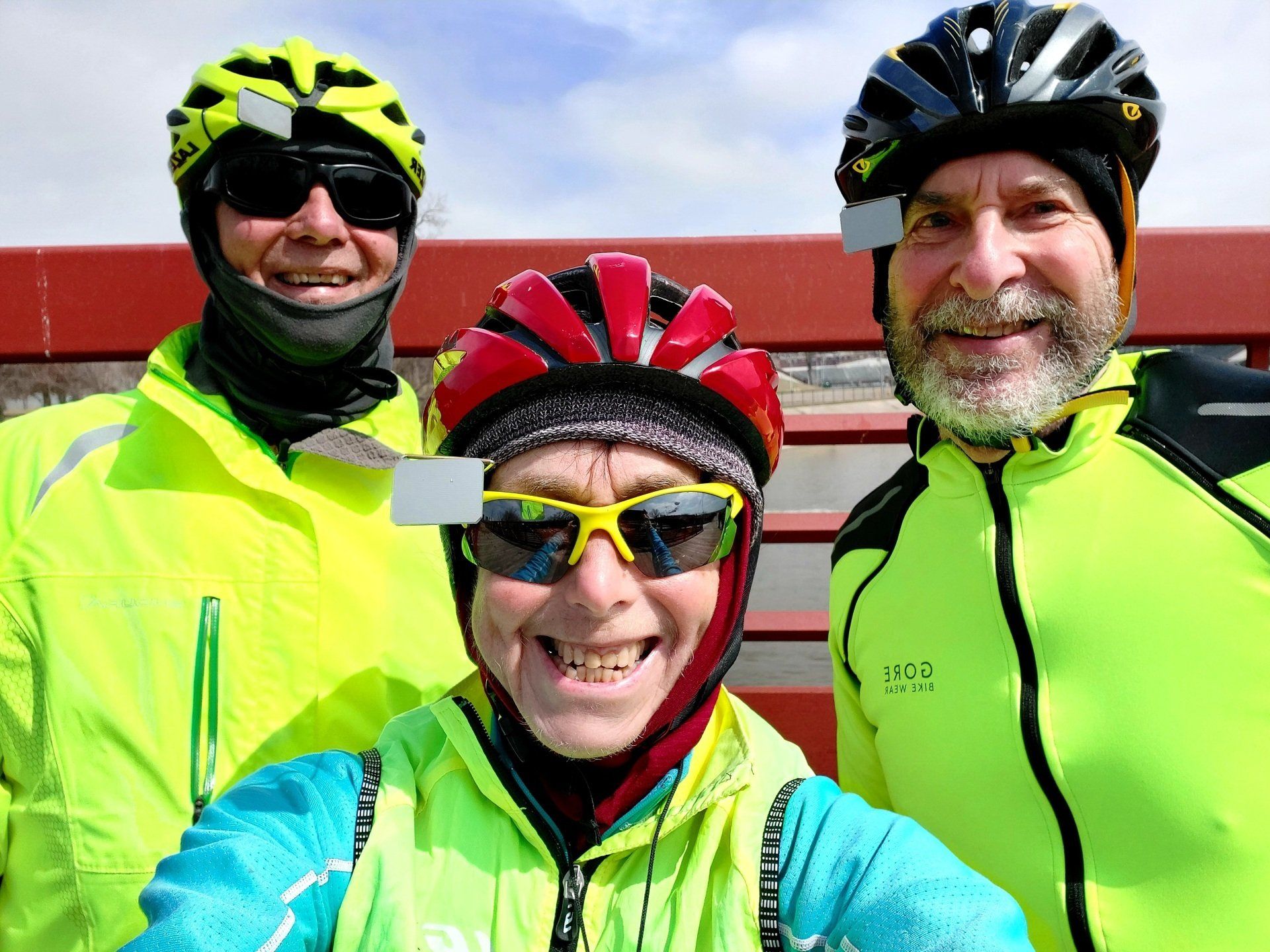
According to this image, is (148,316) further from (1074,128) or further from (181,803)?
(1074,128)

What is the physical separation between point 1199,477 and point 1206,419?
153 mm

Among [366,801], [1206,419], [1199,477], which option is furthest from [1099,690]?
[366,801]

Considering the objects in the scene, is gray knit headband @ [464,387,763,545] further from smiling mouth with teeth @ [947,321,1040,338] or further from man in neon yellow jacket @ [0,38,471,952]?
smiling mouth with teeth @ [947,321,1040,338]

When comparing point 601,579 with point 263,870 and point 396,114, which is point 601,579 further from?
point 396,114

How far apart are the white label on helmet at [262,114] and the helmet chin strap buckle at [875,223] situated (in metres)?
1.58

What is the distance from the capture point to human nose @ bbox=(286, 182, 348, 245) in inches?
94.4

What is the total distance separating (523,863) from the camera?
157 cm

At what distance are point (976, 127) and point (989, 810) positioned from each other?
5.44ft

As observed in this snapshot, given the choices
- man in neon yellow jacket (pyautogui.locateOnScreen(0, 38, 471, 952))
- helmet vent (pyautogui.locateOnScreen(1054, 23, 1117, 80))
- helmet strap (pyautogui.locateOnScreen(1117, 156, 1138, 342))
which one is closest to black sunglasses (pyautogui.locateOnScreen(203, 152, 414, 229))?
man in neon yellow jacket (pyautogui.locateOnScreen(0, 38, 471, 952))

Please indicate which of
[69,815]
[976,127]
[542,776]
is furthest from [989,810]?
[69,815]

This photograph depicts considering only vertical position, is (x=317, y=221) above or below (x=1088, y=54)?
below

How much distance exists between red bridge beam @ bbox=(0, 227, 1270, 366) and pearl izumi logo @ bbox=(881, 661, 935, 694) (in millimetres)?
1801

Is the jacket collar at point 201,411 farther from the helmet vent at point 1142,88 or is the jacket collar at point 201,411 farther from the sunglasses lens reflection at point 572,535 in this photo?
the helmet vent at point 1142,88

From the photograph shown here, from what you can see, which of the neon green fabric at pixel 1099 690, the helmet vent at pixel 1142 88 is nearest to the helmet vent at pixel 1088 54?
the helmet vent at pixel 1142 88
